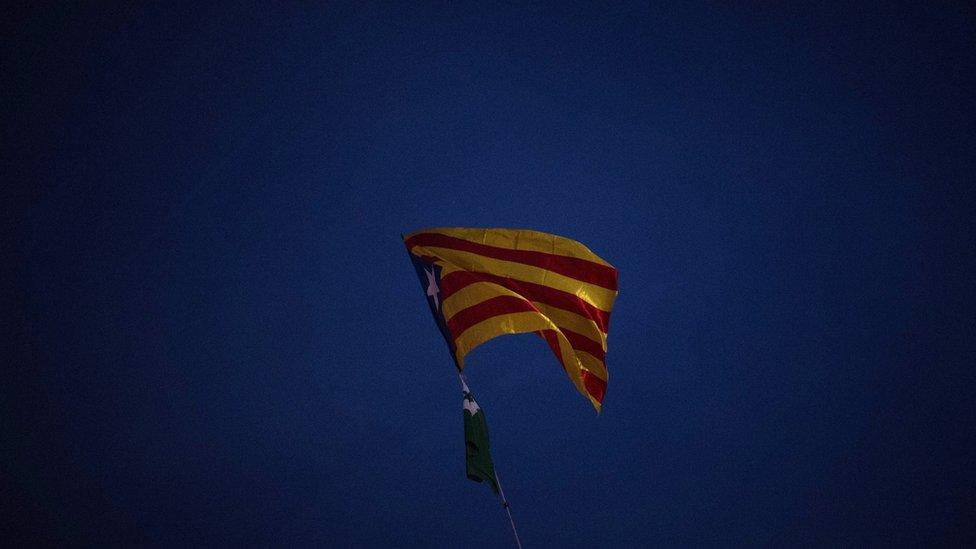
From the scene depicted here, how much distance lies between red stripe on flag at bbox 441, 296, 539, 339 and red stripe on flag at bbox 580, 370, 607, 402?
3.57 feet

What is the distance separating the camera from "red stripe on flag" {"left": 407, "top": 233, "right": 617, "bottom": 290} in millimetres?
7168

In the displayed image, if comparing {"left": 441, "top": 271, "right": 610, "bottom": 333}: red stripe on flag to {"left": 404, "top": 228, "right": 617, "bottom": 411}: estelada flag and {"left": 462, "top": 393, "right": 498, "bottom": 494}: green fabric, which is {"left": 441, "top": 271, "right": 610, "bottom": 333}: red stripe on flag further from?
{"left": 462, "top": 393, "right": 498, "bottom": 494}: green fabric

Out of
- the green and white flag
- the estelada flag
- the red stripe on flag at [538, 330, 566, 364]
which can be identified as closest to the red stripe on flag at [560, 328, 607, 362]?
the estelada flag

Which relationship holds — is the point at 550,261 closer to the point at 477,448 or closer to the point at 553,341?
the point at 553,341

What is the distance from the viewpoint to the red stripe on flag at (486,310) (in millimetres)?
7359

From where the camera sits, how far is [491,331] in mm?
7273

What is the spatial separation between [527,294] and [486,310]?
0.56 m

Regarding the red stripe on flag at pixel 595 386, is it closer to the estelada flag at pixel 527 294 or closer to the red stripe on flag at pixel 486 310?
the estelada flag at pixel 527 294

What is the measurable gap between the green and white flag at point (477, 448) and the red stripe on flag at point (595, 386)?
1.30 m

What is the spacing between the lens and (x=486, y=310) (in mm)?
7391

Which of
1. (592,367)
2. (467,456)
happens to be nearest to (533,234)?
(592,367)

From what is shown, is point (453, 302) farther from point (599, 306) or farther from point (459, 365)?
point (599, 306)

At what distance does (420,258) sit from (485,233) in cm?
98

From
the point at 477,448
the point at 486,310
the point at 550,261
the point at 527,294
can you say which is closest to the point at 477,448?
the point at 477,448
